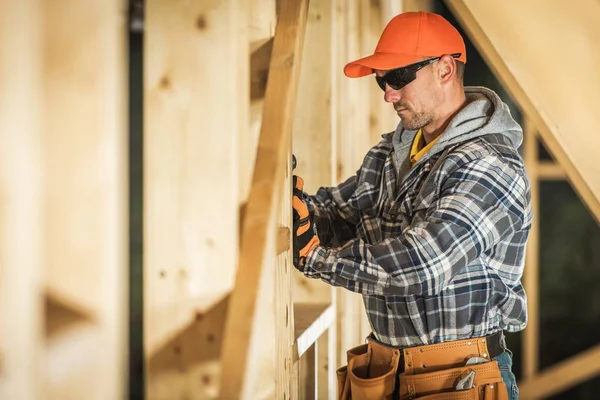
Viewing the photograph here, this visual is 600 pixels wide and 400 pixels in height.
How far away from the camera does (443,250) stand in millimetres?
1406

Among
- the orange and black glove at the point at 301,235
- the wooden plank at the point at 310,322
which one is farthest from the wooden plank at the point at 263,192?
the wooden plank at the point at 310,322

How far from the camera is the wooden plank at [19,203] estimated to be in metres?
0.61

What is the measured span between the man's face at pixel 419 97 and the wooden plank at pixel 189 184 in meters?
0.73

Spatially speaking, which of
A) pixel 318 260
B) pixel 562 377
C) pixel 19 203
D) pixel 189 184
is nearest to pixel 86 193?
pixel 19 203

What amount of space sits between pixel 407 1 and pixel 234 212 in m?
2.60

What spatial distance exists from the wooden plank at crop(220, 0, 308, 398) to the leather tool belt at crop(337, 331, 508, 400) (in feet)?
2.30

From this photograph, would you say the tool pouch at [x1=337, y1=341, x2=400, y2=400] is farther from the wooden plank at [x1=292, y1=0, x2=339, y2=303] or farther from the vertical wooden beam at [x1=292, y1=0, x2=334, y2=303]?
the vertical wooden beam at [x1=292, y1=0, x2=334, y2=303]

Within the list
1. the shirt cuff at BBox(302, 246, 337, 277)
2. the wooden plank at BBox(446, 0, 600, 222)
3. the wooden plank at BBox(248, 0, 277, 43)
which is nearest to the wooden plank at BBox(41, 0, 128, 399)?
the wooden plank at BBox(248, 0, 277, 43)

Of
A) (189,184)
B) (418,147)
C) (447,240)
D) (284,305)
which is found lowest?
(284,305)

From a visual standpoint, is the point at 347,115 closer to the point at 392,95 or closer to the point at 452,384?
the point at 392,95

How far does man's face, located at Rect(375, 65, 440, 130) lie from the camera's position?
1.68 meters

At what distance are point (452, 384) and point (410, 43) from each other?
2.54 ft

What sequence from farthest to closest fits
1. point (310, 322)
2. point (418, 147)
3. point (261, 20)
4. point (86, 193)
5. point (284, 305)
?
point (310, 322) < point (418, 147) < point (284, 305) < point (261, 20) < point (86, 193)

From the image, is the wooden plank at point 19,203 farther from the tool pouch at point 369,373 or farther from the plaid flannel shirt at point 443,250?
the tool pouch at point 369,373
